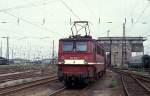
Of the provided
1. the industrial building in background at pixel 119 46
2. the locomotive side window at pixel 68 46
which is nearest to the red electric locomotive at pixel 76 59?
the locomotive side window at pixel 68 46

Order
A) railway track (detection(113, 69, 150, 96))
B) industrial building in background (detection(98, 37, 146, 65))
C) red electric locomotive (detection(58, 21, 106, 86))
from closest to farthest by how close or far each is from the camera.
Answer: railway track (detection(113, 69, 150, 96)), red electric locomotive (detection(58, 21, 106, 86)), industrial building in background (detection(98, 37, 146, 65))

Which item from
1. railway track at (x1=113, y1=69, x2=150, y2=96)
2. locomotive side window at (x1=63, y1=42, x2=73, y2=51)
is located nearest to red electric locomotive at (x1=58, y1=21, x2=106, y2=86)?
locomotive side window at (x1=63, y1=42, x2=73, y2=51)

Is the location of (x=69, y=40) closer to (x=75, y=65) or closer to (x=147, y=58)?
(x=75, y=65)

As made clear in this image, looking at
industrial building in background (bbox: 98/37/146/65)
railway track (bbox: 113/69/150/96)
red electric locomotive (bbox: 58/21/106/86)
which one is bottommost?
railway track (bbox: 113/69/150/96)

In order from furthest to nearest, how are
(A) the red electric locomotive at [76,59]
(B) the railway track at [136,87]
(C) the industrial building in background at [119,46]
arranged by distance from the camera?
1. (C) the industrial building in background at [119,46]
2. (A) the red electric locomotive at [76,59]
3. (B) the railway track at [136,87]

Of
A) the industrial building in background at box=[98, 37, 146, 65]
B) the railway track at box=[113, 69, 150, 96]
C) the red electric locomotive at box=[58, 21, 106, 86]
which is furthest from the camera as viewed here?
the industrial building in background at box=[98, 37, 146, 65]

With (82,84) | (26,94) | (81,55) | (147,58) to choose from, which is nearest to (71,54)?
(81,55)

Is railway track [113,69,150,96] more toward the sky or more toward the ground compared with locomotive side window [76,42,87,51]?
more toward the ground

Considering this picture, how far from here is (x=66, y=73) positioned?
2206 cm

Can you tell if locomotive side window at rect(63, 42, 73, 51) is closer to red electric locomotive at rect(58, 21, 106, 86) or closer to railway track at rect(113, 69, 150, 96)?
red electric locomotive at rect(58, 21, 106, 86)

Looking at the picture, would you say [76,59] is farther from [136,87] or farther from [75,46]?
[136,87]

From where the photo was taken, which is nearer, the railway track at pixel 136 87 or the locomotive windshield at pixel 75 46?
the railway track at pixel 136 87

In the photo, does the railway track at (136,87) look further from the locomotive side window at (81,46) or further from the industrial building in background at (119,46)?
the industrial building in background at (119,46)

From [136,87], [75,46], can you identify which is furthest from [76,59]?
[136,87]
